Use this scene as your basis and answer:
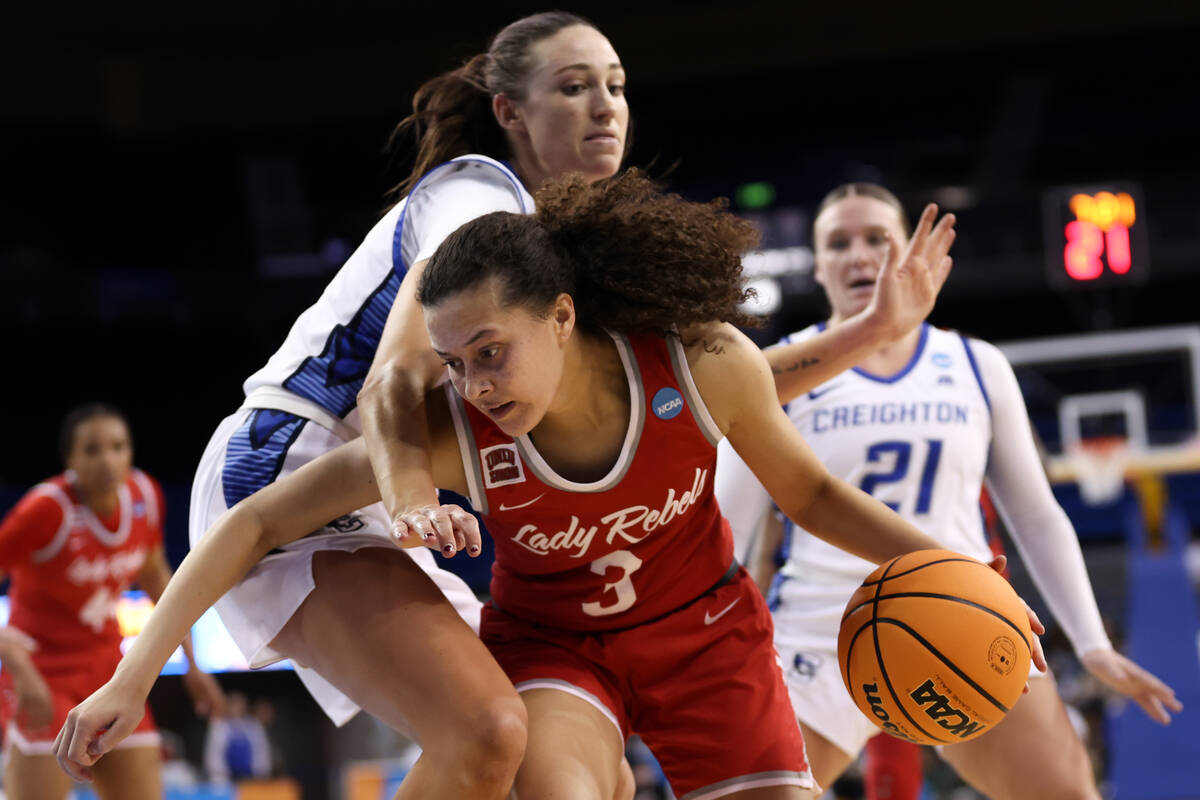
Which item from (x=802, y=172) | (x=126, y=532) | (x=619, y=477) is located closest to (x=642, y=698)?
(x=619, y=477)

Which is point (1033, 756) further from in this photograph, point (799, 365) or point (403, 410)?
point (403, 410)

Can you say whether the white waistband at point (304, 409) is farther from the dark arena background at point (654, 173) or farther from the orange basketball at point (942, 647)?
the dark arena background at point (654, 173)

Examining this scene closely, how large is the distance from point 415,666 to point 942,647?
1.04 meters

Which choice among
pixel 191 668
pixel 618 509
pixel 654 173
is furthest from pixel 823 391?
pixel 654 173

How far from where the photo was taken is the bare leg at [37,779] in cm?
483

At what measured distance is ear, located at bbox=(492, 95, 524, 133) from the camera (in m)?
3.12

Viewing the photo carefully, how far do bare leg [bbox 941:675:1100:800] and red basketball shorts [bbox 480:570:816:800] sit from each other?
0.88m

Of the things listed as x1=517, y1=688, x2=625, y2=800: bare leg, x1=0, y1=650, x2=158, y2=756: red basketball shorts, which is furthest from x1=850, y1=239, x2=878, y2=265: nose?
x1=0, y1=650, x2=158, y2=756: red basketball shorts

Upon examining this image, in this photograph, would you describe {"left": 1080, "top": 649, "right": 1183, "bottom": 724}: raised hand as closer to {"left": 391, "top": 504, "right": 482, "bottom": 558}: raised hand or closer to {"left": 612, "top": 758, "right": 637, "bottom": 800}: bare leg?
{"left": 612, "top": 758, "right": 637, "bottom": 800}: bare leg

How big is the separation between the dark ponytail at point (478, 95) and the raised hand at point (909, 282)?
37.0 inches

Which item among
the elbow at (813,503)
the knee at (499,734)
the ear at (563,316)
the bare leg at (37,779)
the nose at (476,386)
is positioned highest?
the ear at (563,316)

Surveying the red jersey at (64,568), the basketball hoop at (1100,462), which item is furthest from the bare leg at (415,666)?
the basketball hoop at (1100,462)

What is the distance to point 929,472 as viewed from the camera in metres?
3.68

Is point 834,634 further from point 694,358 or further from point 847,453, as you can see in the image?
point 694,358
